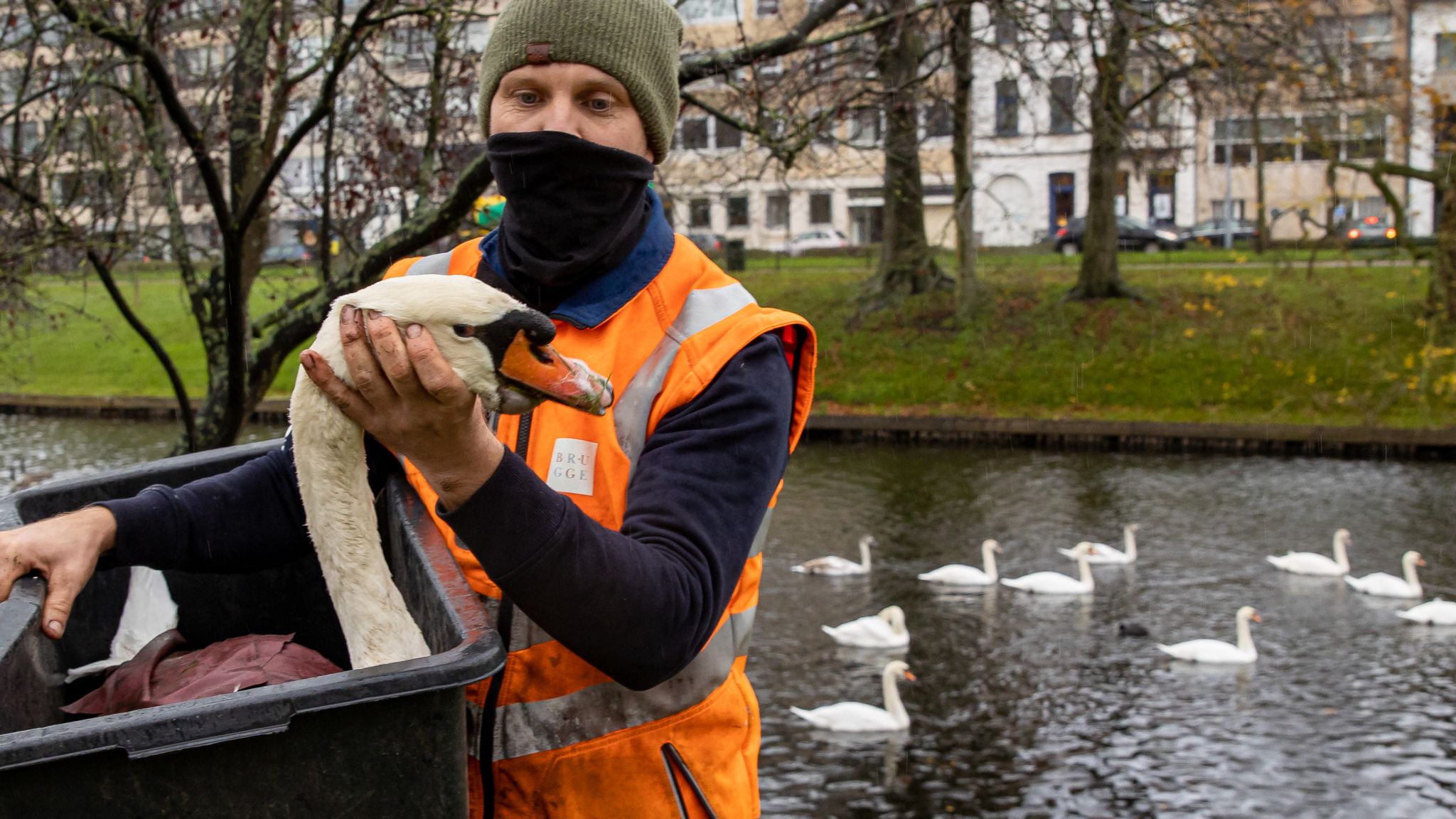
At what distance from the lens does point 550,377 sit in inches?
67.1

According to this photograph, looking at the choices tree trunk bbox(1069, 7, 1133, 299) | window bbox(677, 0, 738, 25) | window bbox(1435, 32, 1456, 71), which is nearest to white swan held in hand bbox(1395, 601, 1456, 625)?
window bbox(677, 0, 738, 25)

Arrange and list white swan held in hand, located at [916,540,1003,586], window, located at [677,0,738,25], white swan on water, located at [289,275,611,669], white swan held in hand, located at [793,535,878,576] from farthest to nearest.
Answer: white swan held in hand, located at [793,535,878,576] → white swan held in hand, located at [916,540,1003,586] → window, located at [677,0,738,25] → white swan on water, located at [289,275,611,669]

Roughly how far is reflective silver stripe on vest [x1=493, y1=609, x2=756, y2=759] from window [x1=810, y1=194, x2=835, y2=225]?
168 ft

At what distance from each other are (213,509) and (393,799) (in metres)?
0.94

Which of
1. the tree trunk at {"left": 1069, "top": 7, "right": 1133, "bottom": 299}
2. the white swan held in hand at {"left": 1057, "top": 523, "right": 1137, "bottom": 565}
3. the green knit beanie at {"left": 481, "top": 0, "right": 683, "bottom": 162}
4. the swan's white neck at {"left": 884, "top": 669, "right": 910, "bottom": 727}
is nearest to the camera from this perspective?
the green knit beanie at {"left": 481, "top": 0, "right": 683, "bottom": 162}

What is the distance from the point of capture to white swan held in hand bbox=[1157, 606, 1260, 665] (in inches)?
418

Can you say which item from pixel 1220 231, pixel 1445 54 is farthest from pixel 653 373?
pixel 1445 54

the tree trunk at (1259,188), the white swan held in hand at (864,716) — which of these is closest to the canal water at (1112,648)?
the white swan held in hand at (864,716)

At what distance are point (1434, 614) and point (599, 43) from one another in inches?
465

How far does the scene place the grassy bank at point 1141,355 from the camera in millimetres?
21109

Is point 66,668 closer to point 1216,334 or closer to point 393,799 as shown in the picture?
point 393,799

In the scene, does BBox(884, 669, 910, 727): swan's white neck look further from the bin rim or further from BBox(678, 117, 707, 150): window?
the bin rim

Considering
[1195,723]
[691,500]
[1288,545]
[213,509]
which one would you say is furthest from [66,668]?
[1288,545]

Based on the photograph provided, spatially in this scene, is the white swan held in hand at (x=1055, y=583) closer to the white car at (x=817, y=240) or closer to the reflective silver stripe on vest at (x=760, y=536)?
the reflective silver stripe on vest at (x=760, y=536)
